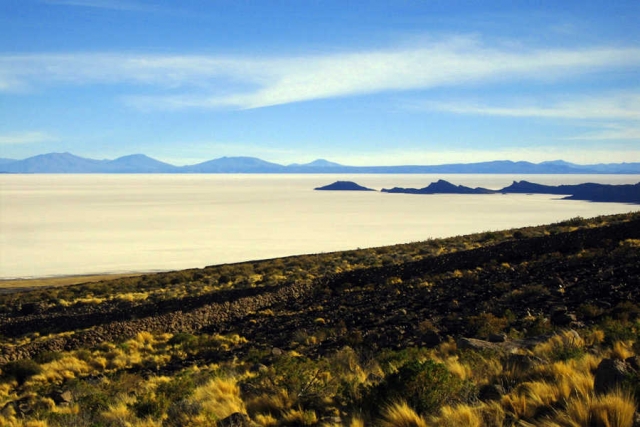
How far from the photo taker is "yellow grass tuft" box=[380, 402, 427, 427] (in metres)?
4.82

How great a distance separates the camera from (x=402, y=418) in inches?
193

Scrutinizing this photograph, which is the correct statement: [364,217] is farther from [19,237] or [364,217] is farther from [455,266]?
[455,266]

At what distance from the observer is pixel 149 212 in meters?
88.6

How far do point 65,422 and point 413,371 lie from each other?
4.32 metres

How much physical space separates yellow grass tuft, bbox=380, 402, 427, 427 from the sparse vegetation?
0.04ft

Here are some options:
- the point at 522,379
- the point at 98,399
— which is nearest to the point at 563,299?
the point at 522,379

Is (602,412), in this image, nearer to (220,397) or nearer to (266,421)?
(266,421)

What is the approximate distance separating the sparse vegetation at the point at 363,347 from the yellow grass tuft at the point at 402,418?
1 cm

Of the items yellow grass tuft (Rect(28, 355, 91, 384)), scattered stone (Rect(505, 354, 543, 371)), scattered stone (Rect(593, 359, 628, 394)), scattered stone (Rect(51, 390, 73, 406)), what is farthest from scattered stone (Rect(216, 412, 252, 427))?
yellow grass tuft (Rect(28, 355, 91, 384))

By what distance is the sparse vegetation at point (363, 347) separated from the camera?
5.43 metres

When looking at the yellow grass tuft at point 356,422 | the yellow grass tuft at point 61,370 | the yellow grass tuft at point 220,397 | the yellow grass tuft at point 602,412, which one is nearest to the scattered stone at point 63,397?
the yellow grass tuft at point 61,370

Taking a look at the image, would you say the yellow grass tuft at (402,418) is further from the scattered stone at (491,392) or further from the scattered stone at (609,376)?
the scattered stone at (609,376)

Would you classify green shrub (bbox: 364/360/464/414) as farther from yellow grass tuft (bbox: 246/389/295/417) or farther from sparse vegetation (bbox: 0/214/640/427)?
yellow grass tuft (bbox: 246/389/295/417)

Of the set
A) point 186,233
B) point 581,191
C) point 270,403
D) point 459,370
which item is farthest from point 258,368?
point 581,191
